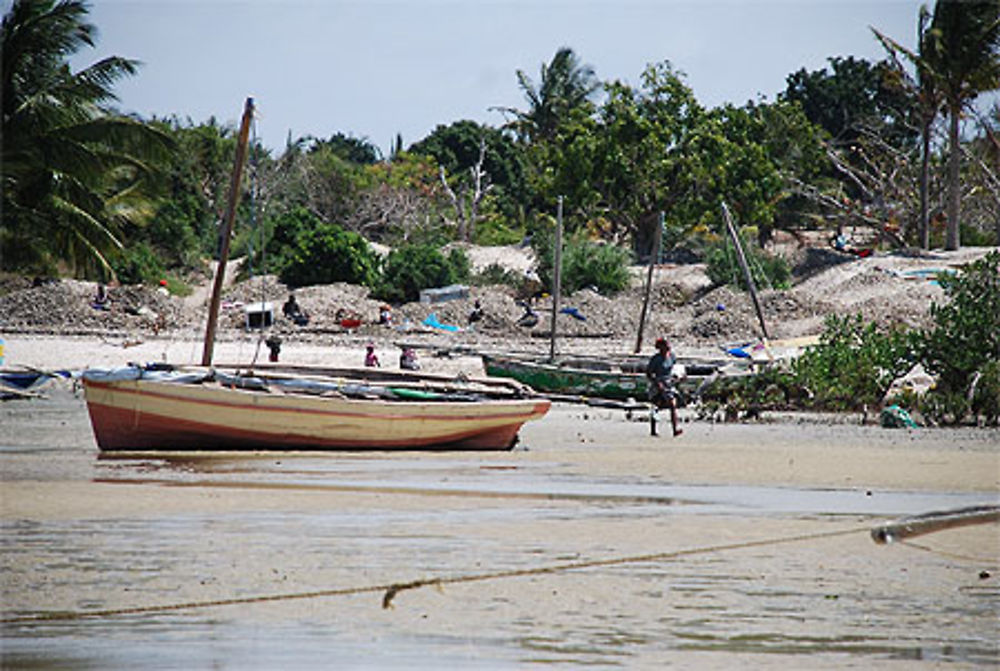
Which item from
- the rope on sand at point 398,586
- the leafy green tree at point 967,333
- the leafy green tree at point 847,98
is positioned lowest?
the rope on sand at point 398,586

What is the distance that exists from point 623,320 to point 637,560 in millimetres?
33931

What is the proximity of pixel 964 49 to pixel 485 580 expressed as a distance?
40.9 metres

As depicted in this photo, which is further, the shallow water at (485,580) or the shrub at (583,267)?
the shrub at (583,267)

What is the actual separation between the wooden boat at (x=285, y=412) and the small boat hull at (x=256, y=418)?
0.04 feet

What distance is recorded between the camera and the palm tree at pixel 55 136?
3120 centimetres

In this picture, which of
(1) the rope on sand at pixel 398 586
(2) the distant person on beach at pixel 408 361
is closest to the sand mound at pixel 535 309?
(2) the distant person on beach at pixel 408 361

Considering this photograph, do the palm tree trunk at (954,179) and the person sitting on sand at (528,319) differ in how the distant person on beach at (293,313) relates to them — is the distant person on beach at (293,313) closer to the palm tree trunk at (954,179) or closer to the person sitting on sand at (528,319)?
the person sitting on sand at (528,319)

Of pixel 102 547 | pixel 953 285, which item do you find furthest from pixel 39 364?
pixel 102 547

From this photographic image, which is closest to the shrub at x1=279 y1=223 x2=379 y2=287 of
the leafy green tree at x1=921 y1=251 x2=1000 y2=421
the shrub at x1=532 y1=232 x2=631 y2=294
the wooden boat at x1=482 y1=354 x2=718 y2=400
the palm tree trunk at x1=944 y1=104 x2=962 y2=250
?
the shrub at x1=532 y1=232 x2=631 y2=294

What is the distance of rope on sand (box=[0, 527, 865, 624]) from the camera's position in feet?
Answer: 25.5

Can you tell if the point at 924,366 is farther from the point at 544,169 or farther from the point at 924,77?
the point at 544,169

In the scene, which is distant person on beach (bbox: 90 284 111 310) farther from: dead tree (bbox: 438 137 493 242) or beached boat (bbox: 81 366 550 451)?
dead tree (bbox: 438 137 493 242)

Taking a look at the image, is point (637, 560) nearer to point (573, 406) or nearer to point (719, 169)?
point (573, 406)

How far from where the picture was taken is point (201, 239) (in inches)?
2282
